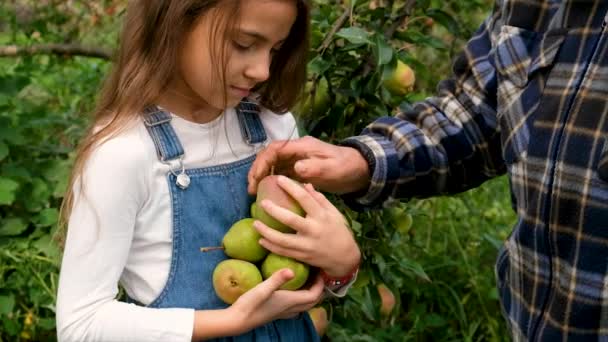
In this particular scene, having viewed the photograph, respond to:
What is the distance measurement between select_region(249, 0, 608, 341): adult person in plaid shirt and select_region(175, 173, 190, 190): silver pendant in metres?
0.11

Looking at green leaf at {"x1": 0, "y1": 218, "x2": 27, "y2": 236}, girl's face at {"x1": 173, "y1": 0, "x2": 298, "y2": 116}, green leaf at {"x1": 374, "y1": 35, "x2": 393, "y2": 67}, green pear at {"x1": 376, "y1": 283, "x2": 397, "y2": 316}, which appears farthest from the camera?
green leaf at {"x1": 0, "y1": 218, "x2": 27, "y2": 236}

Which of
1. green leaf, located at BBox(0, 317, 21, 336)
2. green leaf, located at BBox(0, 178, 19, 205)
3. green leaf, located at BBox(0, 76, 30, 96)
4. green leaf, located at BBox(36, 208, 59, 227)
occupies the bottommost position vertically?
green leaf, located at BBox(0, 317, 21, 336)

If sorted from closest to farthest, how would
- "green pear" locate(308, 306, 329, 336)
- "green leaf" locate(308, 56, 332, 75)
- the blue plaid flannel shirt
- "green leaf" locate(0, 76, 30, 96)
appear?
the blue plaid flannel shirt < "green leaf" locate(308, 56, 332, 75) < "green pear" locate(308, 306, 329, 336) < "green leaf" locate(0, 76, 30, 96)

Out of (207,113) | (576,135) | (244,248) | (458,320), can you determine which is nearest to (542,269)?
(576,135)

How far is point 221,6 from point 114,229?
0.37m

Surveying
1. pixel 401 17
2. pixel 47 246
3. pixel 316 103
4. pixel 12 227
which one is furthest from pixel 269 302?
pixel 12 227

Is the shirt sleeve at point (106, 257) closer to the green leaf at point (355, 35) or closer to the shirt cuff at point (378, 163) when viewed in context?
the shirt cuff at point (378, 163)

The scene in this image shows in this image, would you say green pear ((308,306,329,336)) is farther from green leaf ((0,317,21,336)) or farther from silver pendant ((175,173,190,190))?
green leaf ((0,317,21,336))

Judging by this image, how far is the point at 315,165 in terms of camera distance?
1.40 metres

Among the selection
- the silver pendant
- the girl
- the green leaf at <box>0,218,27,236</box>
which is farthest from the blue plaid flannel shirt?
the green leaf at <box>0,218,27,236</box>

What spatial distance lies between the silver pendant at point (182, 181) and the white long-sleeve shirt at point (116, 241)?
0.07ft

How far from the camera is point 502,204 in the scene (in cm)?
318

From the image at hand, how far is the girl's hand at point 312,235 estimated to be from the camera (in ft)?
4.04

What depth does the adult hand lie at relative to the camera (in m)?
→ 1.34
